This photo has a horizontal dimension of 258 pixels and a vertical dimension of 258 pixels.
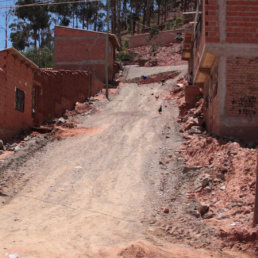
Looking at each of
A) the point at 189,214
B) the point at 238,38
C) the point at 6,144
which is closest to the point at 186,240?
the point at 189,214

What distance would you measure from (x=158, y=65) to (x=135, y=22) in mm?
24140

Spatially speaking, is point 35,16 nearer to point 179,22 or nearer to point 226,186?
point 179,22

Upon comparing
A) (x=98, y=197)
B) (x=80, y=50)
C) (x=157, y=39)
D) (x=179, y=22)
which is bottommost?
(x=98, y=197)

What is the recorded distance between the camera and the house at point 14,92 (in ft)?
48.2

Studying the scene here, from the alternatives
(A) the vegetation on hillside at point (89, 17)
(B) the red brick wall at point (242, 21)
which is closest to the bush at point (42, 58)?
(A) the vegetation on hillside at point (89, 17)

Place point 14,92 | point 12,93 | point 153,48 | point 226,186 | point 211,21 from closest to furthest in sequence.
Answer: point 226,186, point 211,21, point 12,93, point 14,92, point 153,48

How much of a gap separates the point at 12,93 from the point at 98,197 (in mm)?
7793

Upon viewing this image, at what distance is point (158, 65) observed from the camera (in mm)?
39375

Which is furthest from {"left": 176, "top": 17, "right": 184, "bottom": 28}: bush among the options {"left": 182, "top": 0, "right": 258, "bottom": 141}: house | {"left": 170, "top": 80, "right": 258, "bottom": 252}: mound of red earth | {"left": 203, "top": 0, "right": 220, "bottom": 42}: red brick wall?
{"left": 170, "top": 80, "right": 258, "bottom": 252}: mound of red earth

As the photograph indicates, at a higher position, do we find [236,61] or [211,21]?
[211,21]

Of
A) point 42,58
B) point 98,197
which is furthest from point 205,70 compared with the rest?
point 42,58

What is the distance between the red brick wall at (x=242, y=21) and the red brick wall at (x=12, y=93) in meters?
8.57

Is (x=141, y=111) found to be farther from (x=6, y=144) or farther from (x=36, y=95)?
(x=6, y=144)

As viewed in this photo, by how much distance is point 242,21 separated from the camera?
38.8ft
